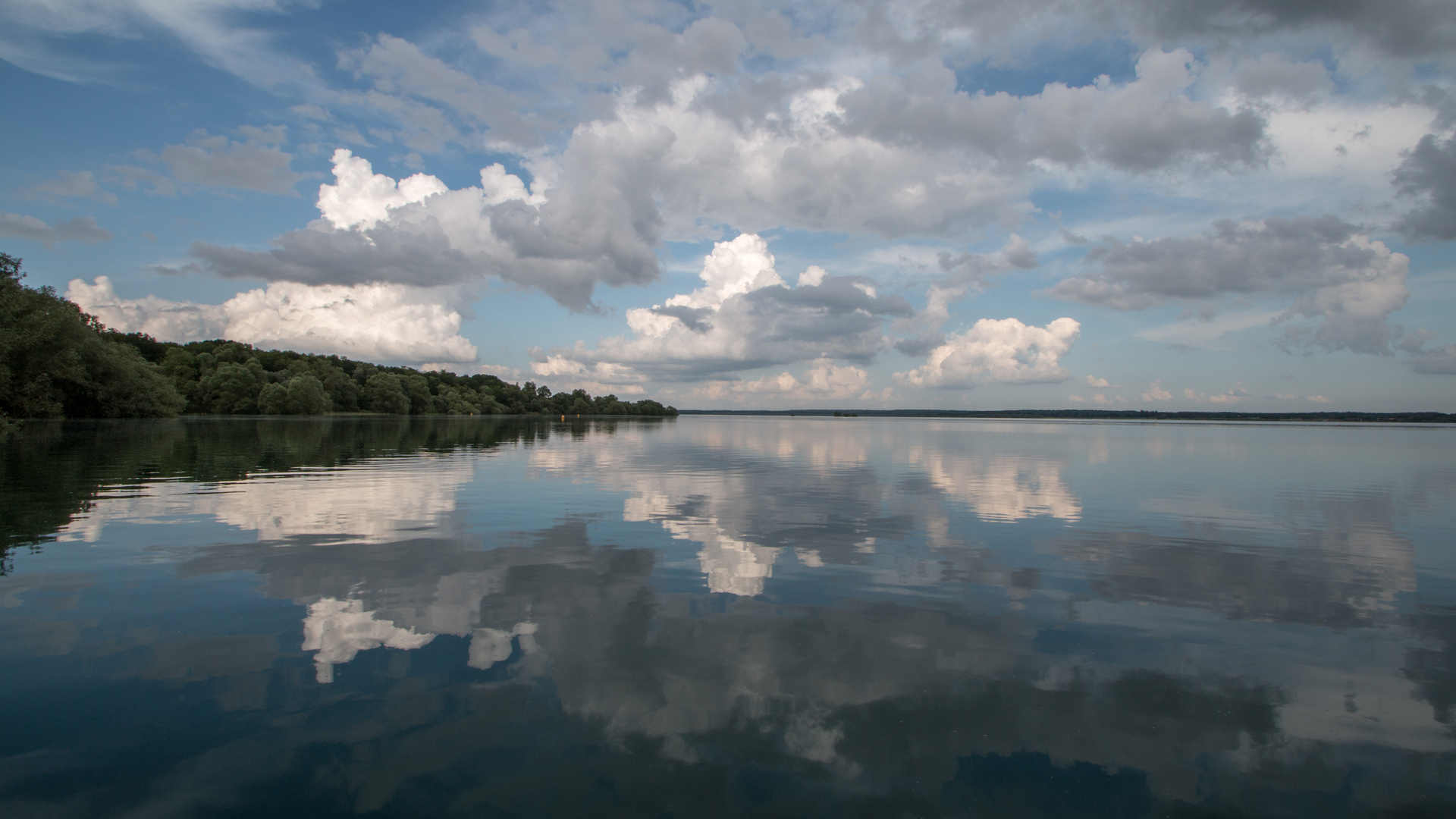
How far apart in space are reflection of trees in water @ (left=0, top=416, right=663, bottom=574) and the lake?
26.8 inches

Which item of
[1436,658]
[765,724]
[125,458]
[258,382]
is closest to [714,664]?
[765,724]

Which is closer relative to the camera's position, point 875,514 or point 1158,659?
point 1158,659

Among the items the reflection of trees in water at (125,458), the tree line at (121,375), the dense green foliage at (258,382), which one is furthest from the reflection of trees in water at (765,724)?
the dense green foliage at (258,382)

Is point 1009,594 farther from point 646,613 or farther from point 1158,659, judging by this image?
point 646,613

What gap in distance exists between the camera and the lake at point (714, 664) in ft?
21.5

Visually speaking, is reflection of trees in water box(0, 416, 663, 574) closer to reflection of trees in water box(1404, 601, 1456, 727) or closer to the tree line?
the tree line

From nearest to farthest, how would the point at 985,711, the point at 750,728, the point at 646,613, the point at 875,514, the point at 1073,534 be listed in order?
1. the point at 750,728
2. the point at 985,711
3. the point at 646,613
4. the point at 1073,534
5. the point at 875,514

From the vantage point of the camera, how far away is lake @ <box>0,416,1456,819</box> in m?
6.57

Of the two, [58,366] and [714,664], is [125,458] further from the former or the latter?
[58,366]

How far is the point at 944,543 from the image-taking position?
18109 millimetres

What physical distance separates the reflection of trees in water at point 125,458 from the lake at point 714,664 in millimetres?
681

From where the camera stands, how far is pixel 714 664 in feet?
30.6

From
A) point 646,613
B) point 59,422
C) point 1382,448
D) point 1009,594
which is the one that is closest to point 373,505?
point 646,613

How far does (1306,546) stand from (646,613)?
18.9m
